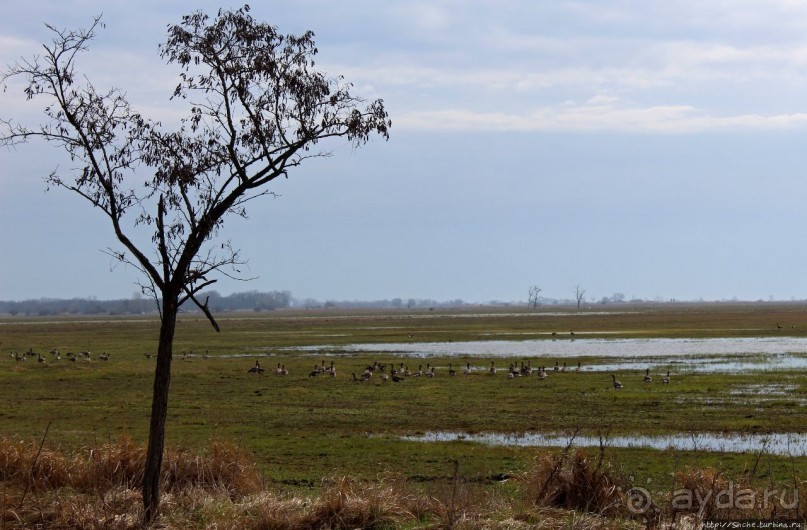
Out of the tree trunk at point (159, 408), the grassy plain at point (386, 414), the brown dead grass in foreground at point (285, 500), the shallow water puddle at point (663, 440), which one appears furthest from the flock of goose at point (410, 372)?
the tree trunk at point (159, 408)

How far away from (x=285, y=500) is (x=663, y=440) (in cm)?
1393

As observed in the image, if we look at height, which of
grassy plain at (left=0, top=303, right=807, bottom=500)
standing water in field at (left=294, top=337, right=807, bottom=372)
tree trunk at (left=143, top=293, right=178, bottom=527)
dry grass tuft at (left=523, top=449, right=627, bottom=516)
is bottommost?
grassy plain at (left=0, top=303, right=807, bottom=500)

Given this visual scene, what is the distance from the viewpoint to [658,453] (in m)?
21.7

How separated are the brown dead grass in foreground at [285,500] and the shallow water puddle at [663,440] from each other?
860 cm

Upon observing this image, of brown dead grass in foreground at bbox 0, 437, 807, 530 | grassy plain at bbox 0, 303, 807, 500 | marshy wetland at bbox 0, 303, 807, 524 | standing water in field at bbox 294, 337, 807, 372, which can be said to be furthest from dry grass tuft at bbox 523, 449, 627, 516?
standing water in field at bbox 294, 337, 807, 372

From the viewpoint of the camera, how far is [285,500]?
13.5m

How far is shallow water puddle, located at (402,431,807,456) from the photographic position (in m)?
22.6

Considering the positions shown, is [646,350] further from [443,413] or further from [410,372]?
[443,413]

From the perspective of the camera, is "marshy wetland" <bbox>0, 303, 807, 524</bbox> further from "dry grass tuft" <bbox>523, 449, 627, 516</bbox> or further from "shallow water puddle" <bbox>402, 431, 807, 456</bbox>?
"dry grass tuft" <bbox>523, 449, 627, 516</bbox>

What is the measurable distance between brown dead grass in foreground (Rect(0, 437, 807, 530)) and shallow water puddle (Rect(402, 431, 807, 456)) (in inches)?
338

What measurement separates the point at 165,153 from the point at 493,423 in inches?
697

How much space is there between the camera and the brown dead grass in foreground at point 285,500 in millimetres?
12484

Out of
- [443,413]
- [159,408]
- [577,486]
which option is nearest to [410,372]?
[443,413]

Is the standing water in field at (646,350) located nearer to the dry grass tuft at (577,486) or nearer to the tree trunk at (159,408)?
the dry grass tuft at (577,486)
